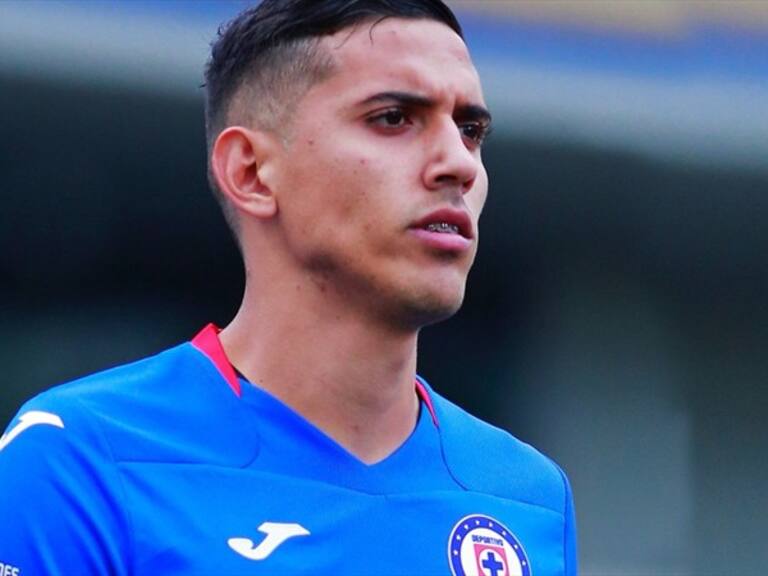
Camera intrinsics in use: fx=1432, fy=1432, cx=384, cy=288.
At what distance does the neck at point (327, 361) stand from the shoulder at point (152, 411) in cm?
8

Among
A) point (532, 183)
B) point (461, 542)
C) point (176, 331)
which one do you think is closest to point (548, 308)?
point (532, 183)

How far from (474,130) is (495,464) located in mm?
527

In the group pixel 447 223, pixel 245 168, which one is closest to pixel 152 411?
pixel 245 168

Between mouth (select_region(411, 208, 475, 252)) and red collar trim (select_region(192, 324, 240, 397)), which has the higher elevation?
mouth (select_region(411, 208, 475, 252))

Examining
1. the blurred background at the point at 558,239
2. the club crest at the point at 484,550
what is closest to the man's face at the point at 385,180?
the club crest at the point at 484,550

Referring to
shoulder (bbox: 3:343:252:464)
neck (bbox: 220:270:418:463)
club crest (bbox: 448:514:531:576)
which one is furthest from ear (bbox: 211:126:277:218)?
club crest (bbox: 448:514:531:576)

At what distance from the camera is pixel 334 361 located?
6.77 ft

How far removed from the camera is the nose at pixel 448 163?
1988mm

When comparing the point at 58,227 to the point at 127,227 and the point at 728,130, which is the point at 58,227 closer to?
the point at 127,227

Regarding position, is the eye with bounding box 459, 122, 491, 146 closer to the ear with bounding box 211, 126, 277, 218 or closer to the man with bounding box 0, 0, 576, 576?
the man with bounding box 0, 0, 576, 576

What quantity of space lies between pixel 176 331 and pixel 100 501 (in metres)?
2.12

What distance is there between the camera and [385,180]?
6.49ft

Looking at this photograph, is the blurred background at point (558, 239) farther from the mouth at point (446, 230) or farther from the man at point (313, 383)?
the mouth at point (446, 230)

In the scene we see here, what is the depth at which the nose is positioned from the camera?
199cm
